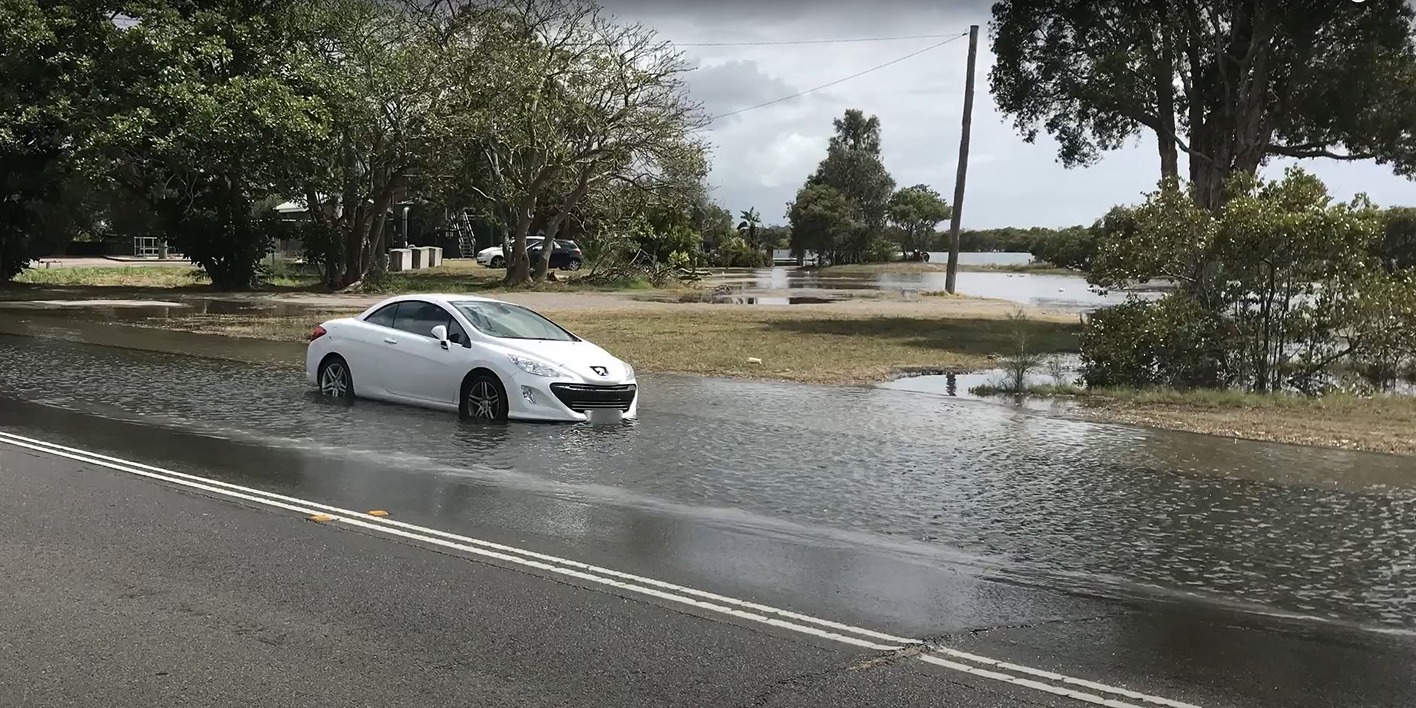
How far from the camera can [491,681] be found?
494 centimetres

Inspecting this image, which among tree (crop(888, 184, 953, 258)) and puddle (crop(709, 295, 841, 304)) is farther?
tree (crop(888, 184, 953, 258))

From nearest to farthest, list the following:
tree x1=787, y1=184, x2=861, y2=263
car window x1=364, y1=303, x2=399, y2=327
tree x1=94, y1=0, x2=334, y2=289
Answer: car window x1=364, y1=303, x2=399, y2=327 → tree x1=94, y1=0, x2=334, y2=289 → tree x1=787, y1=184, x2=861, y2=263

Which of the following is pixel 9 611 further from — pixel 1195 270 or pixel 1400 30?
pixel 1400 30

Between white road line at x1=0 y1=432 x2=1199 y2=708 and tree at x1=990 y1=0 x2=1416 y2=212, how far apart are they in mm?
21288

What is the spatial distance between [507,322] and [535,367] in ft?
4.10

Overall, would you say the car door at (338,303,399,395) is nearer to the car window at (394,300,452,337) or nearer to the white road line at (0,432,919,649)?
the car window at (394,300,452,337)

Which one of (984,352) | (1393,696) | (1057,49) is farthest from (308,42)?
(1393,696)

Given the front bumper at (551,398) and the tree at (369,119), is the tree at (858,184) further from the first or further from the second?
the front bumper at (551,398)

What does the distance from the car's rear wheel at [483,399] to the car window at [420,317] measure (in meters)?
0.83

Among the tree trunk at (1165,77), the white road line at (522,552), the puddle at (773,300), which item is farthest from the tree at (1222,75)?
the white road line at (522,552)

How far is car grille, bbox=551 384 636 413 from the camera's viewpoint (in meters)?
12.3

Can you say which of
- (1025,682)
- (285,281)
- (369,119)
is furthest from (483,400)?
(285,281)

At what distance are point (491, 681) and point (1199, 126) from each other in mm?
26472

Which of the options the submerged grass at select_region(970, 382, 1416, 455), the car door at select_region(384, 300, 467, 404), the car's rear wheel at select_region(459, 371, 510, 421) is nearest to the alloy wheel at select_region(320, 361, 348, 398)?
the car door at select_region(384, 300, 467, 404)
